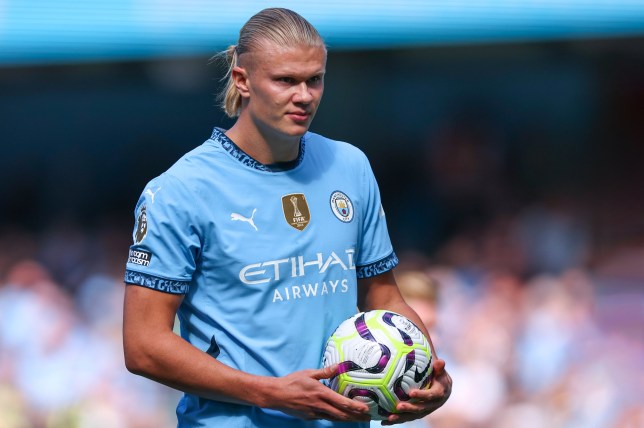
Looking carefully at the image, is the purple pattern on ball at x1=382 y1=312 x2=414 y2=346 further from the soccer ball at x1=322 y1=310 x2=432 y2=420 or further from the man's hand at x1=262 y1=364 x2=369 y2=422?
the man's hand at x1=262 y1=364 x2=369 y2=422

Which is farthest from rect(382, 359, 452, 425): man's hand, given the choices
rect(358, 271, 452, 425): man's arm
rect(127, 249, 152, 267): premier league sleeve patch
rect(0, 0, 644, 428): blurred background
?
rect(0, 0, 644, 428): blurred background

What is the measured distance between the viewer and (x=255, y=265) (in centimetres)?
278

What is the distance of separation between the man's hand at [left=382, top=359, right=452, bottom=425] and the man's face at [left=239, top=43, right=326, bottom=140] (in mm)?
754

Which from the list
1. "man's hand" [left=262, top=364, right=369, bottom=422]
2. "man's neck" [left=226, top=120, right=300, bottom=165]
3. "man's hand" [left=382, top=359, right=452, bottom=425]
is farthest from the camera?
"man's neck" [left=226, top=120, right=300, bottom=165]

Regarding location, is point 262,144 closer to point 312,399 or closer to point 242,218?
point 242,218

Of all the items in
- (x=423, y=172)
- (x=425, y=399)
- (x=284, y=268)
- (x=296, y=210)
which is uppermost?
(x=423, y=172)

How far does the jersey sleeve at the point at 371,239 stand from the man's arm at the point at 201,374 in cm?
52

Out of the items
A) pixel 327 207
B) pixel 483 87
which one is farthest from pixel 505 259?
pixel 327 207

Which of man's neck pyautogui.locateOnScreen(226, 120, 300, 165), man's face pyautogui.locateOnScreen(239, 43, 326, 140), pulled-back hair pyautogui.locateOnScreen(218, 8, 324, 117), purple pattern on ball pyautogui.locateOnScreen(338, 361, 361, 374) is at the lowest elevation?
purple pattern on ball pyautogui.locateOnScreen(338, 361, 361, 374)

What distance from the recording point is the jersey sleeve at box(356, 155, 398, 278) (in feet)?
10.1

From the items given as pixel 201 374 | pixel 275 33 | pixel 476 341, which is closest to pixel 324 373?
pixel 201 374

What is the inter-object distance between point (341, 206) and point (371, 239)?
0.18 m

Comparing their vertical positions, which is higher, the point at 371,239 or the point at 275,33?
the point at 275,33

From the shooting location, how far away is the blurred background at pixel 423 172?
20.5 ft
